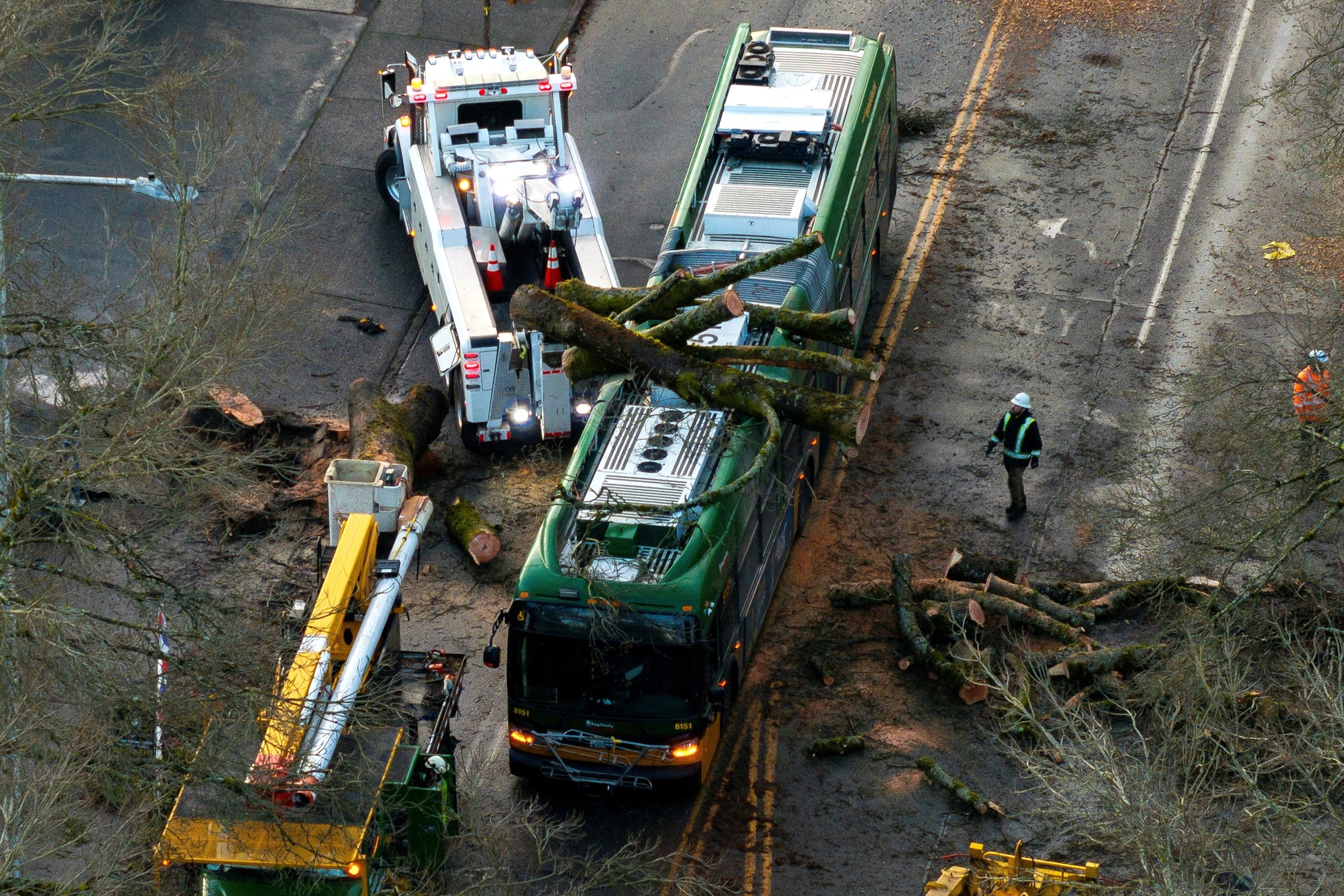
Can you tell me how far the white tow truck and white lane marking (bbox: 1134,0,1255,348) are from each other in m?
7.35

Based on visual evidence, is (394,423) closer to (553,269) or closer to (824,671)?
(553,269)

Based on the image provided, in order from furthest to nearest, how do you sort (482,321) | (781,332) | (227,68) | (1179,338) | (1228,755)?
(227,68) → (1179,338) → (482,321) → (781,332) → (1228,755)

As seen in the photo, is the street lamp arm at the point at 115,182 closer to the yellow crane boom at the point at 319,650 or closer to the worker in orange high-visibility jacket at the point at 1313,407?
the yellow crane boom at the point at 319,650

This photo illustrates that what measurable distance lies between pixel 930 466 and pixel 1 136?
35.8ft

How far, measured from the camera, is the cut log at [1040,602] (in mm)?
18562

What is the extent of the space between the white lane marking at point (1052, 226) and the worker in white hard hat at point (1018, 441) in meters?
5.36

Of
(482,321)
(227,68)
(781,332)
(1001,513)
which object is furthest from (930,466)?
(227,68)

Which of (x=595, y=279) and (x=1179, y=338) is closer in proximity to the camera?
(x=595, y=279)

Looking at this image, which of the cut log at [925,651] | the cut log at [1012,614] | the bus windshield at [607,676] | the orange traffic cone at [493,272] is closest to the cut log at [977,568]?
the cut log at [1012,614]

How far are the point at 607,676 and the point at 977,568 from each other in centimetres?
510

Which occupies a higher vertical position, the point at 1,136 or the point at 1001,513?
the point at 1,136

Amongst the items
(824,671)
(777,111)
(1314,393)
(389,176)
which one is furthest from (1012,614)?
(389,176)

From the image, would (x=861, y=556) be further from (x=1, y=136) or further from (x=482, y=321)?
(x=1, y=136)

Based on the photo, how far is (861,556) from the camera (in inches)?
790
